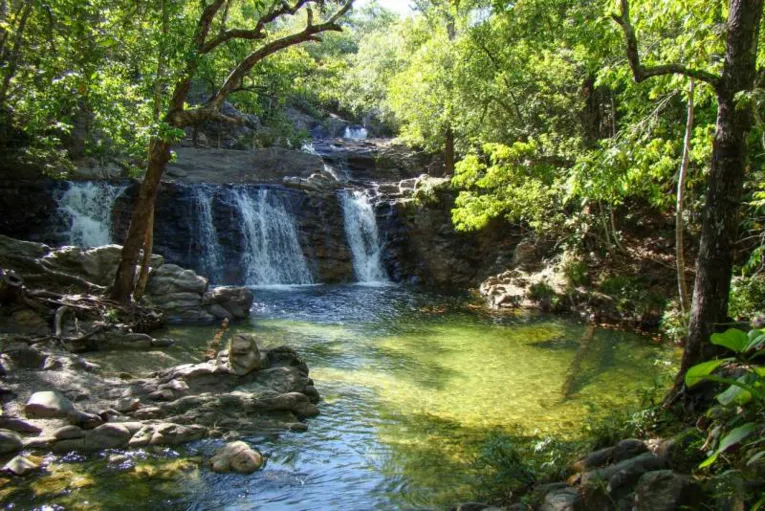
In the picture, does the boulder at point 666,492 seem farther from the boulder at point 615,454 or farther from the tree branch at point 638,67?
the tree branch at point 638,67

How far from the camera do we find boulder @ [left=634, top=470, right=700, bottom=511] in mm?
3438

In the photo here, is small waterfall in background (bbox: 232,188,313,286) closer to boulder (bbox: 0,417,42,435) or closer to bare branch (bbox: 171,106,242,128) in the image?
bare branch (bbox: 171,106,242,128)

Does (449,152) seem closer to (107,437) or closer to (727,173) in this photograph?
(727,173)

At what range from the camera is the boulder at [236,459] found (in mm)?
5824

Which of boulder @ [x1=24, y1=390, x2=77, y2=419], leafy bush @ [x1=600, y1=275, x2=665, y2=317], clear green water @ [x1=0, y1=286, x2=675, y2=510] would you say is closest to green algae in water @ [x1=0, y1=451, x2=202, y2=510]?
clear green water @ [x1=0, y1=286, x2=675, y2=510]

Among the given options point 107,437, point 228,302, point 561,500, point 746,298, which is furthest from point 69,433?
point 746,298

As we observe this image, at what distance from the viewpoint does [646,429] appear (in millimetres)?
4848

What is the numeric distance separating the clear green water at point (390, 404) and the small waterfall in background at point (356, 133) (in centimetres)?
2706

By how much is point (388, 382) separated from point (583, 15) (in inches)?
397

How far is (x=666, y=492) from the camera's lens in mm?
3502

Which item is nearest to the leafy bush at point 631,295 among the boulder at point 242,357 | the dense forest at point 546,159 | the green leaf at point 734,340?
the dense forest at point 546,159

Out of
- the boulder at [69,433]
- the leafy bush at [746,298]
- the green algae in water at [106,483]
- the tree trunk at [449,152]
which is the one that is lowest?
the green algae in water at [106,483]

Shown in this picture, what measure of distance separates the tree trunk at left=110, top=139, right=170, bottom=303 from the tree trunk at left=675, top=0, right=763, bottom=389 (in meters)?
9.70

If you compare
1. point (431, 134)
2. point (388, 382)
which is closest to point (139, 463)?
point (388, 382)
